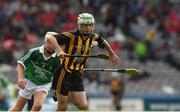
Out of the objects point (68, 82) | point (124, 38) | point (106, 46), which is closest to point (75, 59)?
point (68, 82)

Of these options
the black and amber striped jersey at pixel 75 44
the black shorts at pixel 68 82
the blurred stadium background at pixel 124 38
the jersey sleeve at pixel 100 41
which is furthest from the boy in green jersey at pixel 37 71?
the blurred stadium background at pixel 124 38

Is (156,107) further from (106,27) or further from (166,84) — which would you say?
(106,27)

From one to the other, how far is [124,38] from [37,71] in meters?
11.4

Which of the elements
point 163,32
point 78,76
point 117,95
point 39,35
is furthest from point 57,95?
point 163,32

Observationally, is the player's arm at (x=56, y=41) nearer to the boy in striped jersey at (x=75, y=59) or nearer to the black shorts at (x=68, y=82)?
the boy in striped jersey at (x=75, y=59)

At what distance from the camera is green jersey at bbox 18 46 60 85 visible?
1126 centimetres

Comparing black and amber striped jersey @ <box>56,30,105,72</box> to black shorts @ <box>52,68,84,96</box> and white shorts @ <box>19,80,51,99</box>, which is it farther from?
white shorts @ <box>19,80,51,99</box>

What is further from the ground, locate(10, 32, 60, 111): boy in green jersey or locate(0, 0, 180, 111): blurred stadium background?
locate(10, 32, 60, 111): boy in green jersey

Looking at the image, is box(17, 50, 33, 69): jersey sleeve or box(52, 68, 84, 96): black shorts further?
box(52, 68, 84, 96): black shorts

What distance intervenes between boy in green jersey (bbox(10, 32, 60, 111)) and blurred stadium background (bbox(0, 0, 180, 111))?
848 cm

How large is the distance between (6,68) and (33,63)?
977cm


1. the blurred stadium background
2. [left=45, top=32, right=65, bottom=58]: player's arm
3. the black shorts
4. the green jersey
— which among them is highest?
[left=45, top=32, right=65, bottom=58]: player's arm

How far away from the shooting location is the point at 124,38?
22.6 metres

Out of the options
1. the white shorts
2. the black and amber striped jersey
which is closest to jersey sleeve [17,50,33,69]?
the white shorts
